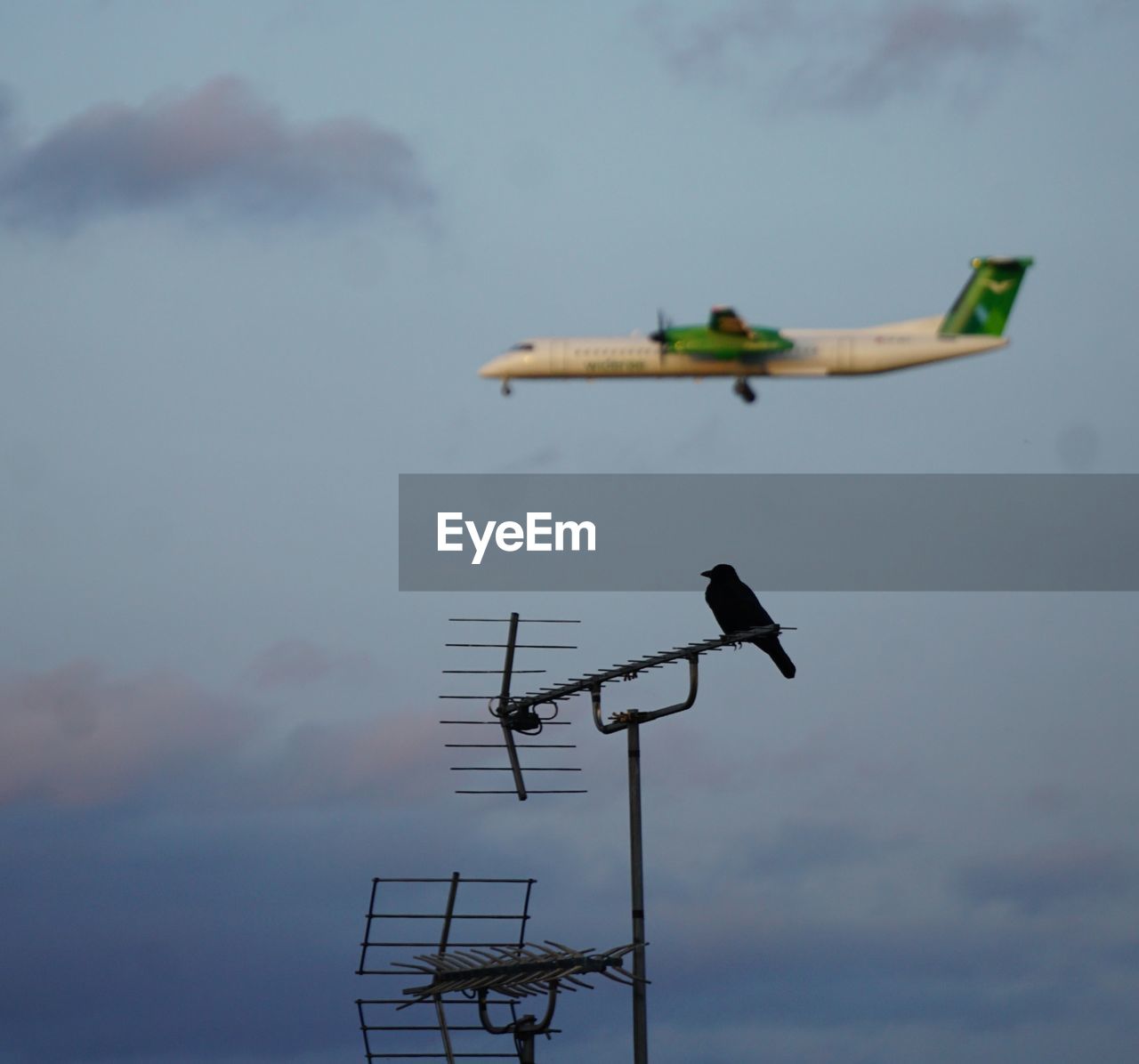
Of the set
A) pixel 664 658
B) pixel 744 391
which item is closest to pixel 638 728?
pixel 664 658

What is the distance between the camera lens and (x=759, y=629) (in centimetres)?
2886

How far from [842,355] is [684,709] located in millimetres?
36288

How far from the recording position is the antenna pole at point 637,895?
28844 millimetres

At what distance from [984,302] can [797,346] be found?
6.12 m

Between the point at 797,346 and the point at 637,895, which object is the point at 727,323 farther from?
the point at 637,895

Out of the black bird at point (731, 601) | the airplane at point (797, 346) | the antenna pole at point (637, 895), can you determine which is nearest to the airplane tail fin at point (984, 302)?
the airplane at point (797, 346)

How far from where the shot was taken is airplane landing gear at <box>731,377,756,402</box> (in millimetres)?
61719

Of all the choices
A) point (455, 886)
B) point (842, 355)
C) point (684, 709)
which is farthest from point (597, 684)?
point (842, 355)

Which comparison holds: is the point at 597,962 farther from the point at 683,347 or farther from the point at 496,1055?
the point at 683,347

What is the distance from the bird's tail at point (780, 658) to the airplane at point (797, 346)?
2946 cm

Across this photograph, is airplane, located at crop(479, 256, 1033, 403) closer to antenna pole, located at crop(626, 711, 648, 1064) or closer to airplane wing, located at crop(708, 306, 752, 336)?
airplane wing, located at crop(708, 306, 752, 336)

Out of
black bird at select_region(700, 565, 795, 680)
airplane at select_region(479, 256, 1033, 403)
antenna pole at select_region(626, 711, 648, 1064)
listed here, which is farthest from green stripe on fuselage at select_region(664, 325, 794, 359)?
antenna pole at select_region(626, 711, 648, 1064)

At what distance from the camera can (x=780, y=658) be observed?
33.8 m

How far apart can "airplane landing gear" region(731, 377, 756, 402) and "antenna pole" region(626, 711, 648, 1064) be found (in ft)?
109
